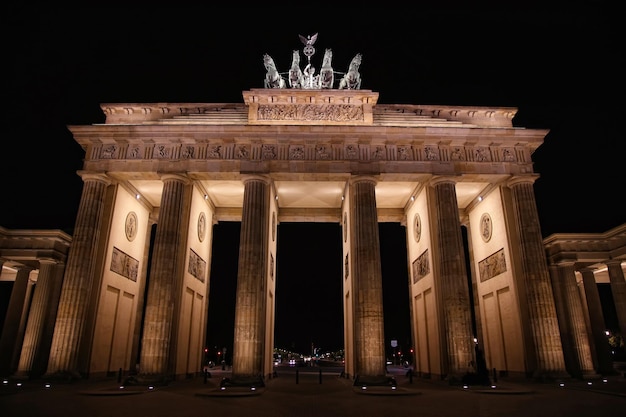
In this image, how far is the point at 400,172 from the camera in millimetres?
24281

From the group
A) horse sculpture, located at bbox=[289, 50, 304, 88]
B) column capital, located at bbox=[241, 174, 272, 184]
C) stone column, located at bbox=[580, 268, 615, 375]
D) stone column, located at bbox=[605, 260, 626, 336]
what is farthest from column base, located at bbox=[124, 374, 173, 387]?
stone column, located at bbox=[605, 260, 626, 336]

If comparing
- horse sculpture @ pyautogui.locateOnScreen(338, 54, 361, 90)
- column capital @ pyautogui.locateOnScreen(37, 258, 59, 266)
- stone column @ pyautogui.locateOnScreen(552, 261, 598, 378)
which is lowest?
stone column @ pyautogui.locateOnScreen(552, 261, 598, 378)

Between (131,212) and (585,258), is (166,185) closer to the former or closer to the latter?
(131,212)

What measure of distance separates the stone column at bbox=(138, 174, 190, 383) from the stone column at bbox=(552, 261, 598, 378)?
2172cm

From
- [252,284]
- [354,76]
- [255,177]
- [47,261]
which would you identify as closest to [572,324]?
[252,284]

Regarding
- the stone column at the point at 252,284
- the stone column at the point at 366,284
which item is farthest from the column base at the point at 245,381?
the stone column at the point at 366,284

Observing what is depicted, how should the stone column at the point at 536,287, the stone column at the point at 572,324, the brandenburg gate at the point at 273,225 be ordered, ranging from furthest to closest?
the stone column at the point at 572,324 < the brandenburg gate at the point at 273,225 < the stone column at the point at 536,287

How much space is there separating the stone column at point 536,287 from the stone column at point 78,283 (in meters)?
23.6

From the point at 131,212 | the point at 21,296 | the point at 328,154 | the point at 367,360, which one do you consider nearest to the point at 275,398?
the point at 367,360

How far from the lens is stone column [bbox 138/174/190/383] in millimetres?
20609

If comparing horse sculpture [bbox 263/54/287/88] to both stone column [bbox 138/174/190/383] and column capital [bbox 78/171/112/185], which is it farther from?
column capital [bbox 78/171/112/185]

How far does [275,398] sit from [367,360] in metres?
6.46

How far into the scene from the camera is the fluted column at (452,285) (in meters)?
21.1

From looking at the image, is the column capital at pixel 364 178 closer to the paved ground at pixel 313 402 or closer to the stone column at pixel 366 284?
the stone column at pixel 366 284
